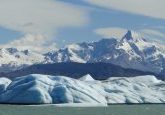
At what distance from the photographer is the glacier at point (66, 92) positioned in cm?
15300

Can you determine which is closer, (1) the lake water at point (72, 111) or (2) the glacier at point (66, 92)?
(1) the lake water at point (72, 111)

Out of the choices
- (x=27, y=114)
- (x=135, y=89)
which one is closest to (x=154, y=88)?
(x=135, y=89)

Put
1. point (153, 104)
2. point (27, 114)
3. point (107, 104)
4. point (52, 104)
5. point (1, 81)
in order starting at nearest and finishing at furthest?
1. point (27, 114)
2. point (52, 104)
3. point (107, 104)
4. point (153, 104)
5. point (1, 81)

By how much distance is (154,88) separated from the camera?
643 feet

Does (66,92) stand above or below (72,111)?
below

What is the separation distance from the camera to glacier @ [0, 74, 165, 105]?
153000 millimetres

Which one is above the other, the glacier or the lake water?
the lake water

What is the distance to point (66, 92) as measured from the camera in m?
153

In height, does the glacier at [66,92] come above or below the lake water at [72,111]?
below

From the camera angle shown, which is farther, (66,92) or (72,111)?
(66,92)

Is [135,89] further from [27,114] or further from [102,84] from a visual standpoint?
[27,114]

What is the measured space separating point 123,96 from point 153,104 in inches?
420

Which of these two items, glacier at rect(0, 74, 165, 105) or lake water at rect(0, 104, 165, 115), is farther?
glacier at rect(0, 74, 165, 105)

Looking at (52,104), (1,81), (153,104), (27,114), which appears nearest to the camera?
(27,114)
